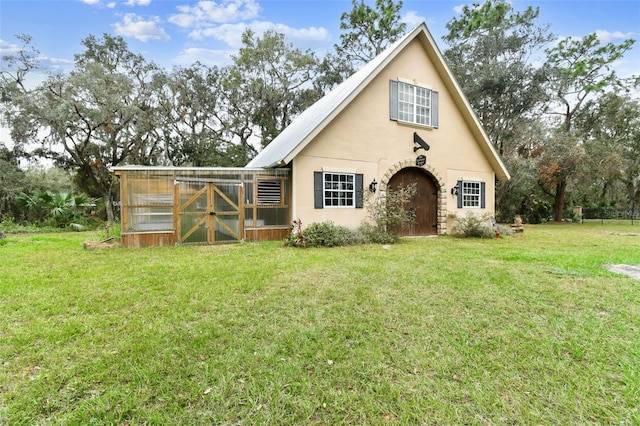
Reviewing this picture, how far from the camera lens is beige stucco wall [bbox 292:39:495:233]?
948cm

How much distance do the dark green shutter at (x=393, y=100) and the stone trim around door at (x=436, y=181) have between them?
5.56 feet

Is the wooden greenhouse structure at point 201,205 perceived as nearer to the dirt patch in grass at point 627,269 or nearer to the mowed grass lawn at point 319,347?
the mowed grass lawn at point 319,347

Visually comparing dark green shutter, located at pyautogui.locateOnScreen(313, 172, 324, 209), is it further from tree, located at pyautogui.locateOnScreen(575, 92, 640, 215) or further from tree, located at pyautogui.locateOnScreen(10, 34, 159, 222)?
tree, located at pyautogui.locateOnScreen(575, 92, 640, 215)

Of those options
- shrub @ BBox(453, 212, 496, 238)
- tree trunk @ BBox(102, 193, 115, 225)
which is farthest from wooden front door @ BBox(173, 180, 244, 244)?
tree trunk @ BBox(102, 193, 115, 225)

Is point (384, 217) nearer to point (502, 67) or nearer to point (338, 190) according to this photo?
point (338, 190)

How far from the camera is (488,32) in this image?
18.8 metres

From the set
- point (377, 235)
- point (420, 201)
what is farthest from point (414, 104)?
point (377, 235)

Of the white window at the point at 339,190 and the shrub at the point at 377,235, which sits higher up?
the white window at the point at 339,190

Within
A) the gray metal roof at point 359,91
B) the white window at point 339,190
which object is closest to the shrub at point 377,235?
the white window at point 339,190

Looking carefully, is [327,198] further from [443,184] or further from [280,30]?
[280,30]

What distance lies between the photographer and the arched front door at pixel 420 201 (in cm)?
1098

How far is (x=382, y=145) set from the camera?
10375mm

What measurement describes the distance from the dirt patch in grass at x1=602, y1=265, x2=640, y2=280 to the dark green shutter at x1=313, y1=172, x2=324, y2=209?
23.0 ft

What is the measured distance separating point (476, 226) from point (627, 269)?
5.08 meters
